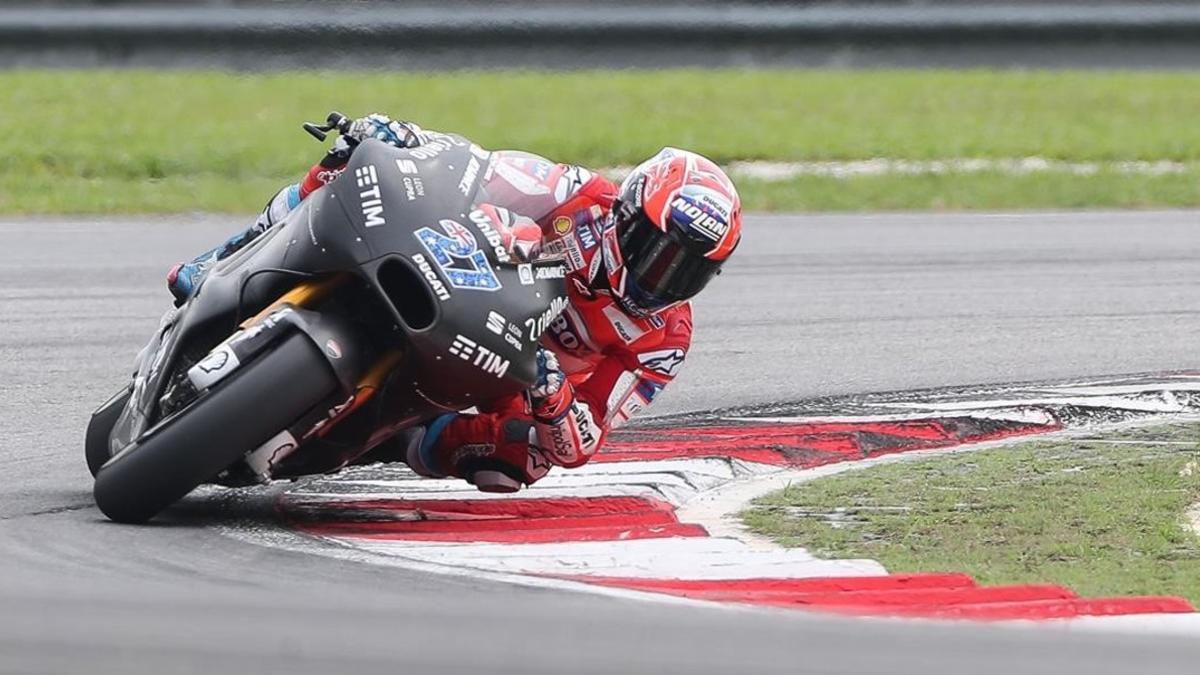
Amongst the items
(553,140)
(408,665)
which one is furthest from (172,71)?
(408,665)

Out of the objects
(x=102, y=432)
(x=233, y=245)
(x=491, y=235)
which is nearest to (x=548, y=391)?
(x=491, y=235)

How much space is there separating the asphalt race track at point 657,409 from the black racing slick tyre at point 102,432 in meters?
0.13

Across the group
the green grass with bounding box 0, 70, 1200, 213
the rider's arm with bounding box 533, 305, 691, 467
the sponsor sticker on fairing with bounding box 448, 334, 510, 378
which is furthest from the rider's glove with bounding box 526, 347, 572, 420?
the green grass with bounding box 0, 70, 1200, 213

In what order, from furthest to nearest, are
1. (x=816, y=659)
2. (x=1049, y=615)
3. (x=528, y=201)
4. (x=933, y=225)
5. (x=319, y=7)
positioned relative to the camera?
(x=319, y=7)
(x=933, y=225)
(x=528, y=201)
(x=1049, y=615)
(x=816, y=659)

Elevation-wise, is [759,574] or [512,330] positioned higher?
[512,330]

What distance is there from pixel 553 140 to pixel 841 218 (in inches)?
118

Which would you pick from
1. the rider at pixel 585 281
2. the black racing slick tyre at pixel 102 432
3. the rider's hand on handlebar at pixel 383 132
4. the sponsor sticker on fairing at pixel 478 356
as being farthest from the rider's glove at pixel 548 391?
the black racing slick tyre at pixel 102 432

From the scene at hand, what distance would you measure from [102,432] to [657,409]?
2618 mm

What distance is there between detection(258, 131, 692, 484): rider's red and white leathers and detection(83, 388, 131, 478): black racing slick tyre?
2.43 ft

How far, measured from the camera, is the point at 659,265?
238 inches

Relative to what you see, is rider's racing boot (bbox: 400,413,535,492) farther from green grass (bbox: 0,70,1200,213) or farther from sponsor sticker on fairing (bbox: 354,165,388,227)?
green grass (bbox: 0,70,1200,213)

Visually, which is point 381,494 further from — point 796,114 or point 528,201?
point 796,114

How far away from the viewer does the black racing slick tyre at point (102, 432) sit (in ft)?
20.7

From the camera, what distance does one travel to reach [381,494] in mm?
6617
